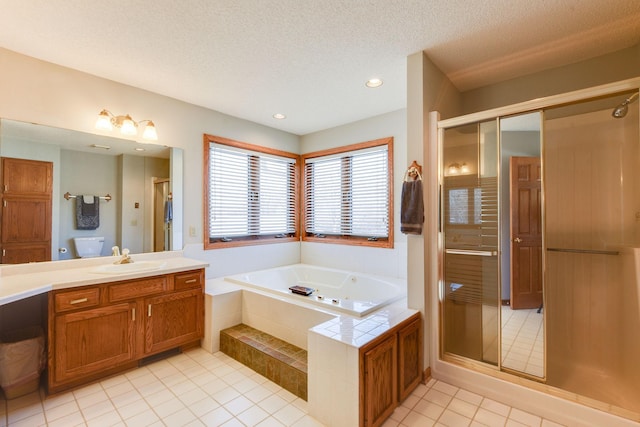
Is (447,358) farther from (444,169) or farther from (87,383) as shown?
(87,383)

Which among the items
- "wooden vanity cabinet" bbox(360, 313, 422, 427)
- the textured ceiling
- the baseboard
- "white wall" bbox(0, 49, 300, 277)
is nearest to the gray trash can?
"white wall" bbox(0, 49, 300, 277)

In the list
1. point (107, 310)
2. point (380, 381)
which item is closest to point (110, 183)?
point (107, 310)

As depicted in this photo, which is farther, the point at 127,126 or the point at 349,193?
Answer: the point at 349,193

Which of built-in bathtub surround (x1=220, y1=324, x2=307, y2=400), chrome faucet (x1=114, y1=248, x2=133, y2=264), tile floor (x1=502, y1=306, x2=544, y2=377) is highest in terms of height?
chrome faucet (x1=114, y1=248, x2=133, y2=264)

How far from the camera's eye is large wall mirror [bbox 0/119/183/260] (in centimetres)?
240

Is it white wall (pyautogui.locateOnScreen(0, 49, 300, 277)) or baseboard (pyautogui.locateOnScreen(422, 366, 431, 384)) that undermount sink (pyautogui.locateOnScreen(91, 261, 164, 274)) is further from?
baseboard (pyautogui.locateOnScreen(422, 366, 431, 384))

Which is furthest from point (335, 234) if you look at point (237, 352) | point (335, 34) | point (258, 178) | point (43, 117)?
point (43, 117)

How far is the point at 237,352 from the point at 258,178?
2.24 m

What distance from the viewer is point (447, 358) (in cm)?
234

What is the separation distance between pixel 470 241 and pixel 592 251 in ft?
3.22

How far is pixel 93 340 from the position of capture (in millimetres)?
2182

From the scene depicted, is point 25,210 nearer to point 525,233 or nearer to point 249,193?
point 249,193

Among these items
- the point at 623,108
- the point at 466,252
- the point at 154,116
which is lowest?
the point at 466,252

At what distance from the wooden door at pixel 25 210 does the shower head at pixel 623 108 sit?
4.26 metres
